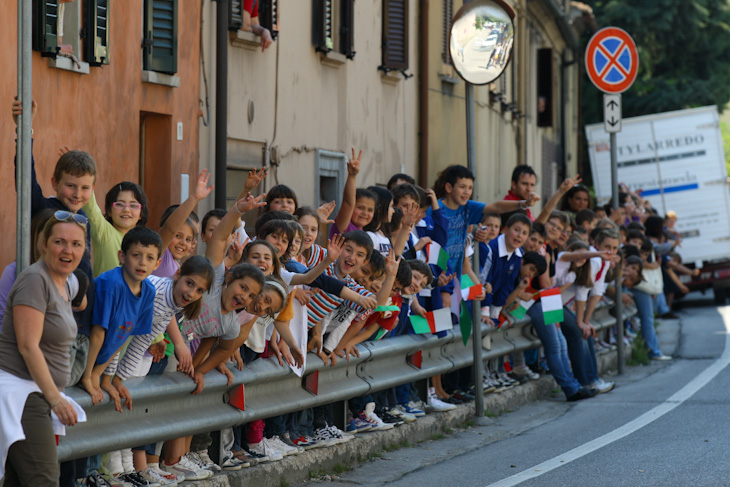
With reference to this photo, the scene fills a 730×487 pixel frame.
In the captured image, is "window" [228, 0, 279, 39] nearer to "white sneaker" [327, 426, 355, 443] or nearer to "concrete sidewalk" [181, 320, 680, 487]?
"concrete sidewalk" [181, 320, 680, 487]

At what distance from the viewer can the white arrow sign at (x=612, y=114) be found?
15.2 metres

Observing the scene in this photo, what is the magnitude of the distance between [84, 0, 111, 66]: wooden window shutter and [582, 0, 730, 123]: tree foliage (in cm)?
3317

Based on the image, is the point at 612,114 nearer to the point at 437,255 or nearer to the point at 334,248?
the point at 437,255

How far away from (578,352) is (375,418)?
424cm

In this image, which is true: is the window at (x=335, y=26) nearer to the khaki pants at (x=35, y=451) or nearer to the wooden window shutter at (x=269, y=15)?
the wooden window shutter at (x=269, y=15)

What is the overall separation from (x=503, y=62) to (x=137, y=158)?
356cm

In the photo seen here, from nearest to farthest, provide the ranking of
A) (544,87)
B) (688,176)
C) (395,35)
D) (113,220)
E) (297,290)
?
(113,220) → (297,290) → (395,35) → (688,176) → (544,87)

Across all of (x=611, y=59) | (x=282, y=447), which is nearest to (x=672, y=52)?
(x=611, y=59)

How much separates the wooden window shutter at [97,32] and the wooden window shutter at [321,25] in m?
4.71

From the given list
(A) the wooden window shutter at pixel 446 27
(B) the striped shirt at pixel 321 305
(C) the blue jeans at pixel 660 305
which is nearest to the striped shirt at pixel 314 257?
(B) the striped shirt at pixel 321 305

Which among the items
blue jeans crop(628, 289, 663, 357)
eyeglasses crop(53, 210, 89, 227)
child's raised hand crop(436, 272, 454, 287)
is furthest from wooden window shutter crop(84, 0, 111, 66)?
blue jeans crop(628, 289, 663, 357)

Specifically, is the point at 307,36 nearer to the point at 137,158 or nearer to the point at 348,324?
the point at 137,158

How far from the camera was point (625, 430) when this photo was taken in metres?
10.0

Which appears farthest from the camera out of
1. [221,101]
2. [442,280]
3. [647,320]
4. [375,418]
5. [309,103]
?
[647,320]
